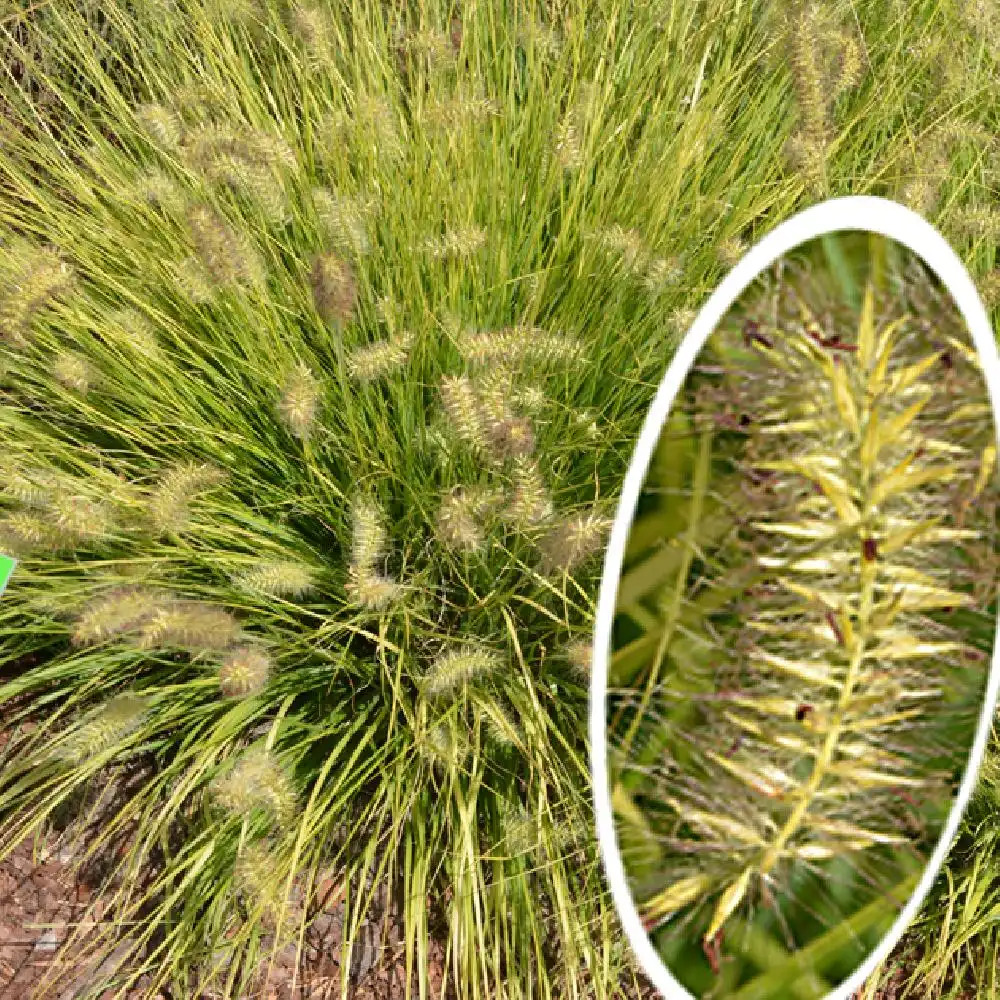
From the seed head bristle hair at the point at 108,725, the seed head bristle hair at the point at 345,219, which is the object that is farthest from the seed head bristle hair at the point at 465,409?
the seed head bristle hair at the point at 108,725

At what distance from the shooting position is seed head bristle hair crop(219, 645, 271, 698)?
1.58 metres

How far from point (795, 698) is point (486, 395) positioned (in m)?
0.82

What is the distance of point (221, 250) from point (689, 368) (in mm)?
1079

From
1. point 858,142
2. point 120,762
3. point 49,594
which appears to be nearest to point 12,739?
point 120,762

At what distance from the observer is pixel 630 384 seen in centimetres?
211

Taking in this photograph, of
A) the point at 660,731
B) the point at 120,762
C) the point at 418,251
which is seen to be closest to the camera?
the point at 660,731

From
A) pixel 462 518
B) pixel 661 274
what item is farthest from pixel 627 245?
pixel 462 518

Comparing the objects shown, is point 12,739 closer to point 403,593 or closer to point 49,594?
point 49,594

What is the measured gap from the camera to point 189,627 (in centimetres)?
156

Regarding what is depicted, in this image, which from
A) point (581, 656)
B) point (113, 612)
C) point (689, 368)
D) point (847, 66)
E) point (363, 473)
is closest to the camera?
point (689, 368)

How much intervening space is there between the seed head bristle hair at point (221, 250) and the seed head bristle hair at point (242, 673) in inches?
22.6

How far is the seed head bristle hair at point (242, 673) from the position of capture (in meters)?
1.58

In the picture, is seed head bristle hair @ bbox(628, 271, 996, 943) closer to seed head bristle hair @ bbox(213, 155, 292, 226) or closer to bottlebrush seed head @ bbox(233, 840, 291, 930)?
bottlebrush seed head @ bbox(233, 840, 291, 930)

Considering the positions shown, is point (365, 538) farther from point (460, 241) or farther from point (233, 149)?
point (233, 149)
